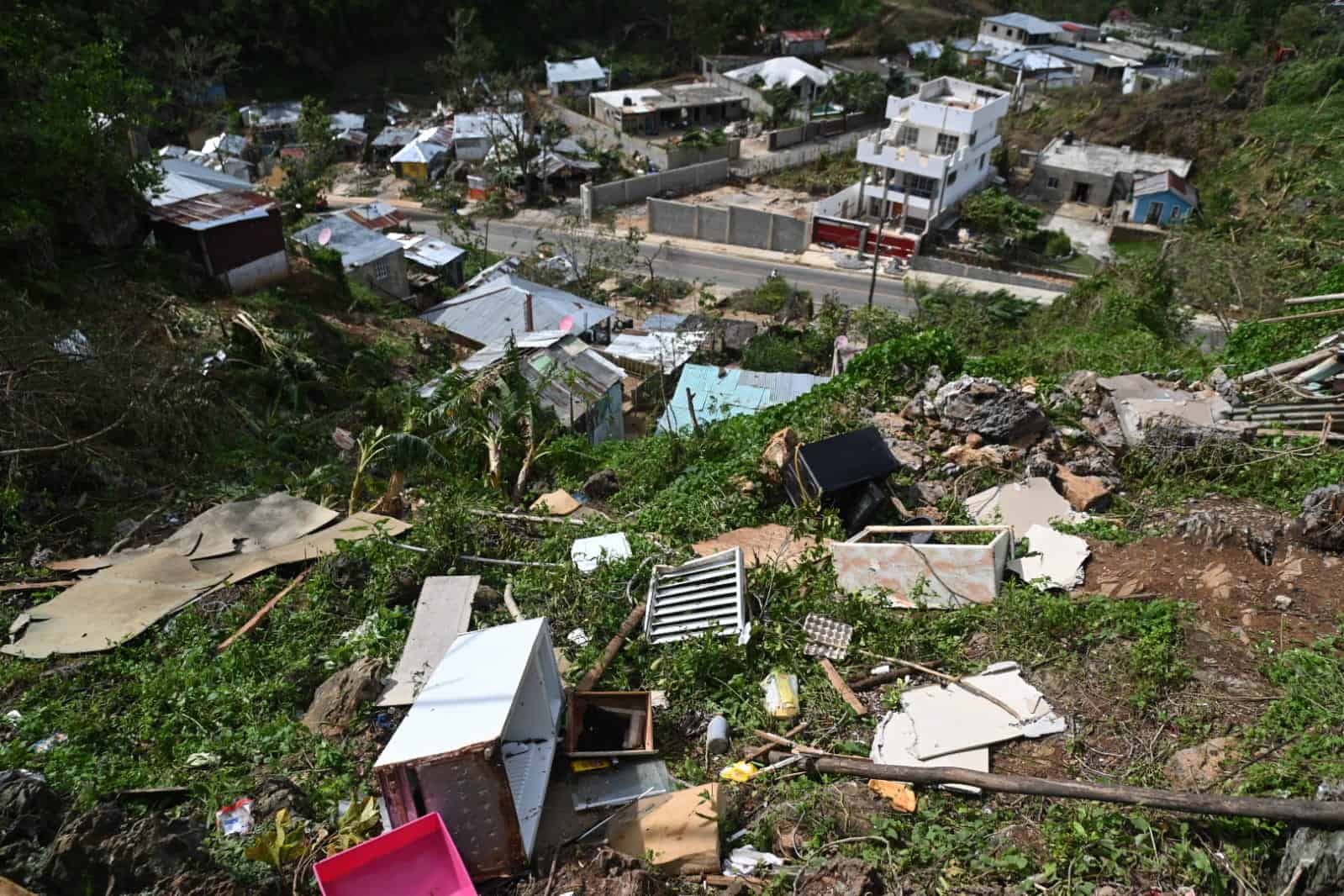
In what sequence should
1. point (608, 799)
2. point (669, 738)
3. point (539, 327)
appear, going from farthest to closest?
point (539, 327) → point (669, 738) → point (608, 799)

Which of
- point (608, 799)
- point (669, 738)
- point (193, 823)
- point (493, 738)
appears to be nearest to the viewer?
point (493, 738)

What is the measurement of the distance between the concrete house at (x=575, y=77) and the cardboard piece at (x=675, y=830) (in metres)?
48.9

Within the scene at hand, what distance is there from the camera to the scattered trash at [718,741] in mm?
5930

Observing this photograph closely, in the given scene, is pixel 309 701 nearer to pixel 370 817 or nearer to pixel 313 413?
pixel 370 817

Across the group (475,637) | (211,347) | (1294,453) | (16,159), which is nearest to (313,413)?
(211,347)

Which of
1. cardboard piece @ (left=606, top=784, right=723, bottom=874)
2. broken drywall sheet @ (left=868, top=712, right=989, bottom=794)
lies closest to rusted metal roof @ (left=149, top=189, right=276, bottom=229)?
cardboard piece @ (left=606, top=784, right=723, bottom=874)

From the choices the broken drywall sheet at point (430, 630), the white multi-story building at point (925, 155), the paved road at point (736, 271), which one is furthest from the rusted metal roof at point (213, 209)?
the white multi-story building at point (925, 155)

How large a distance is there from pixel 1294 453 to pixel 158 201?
19972mm

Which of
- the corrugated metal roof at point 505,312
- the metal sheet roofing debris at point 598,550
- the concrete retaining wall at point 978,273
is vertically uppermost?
the metal sheet roofing debris at point 598,550

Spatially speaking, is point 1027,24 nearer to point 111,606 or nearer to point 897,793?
point 897,793

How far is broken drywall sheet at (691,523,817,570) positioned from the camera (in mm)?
8078

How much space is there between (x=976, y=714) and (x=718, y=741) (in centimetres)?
184

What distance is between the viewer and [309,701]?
648cm

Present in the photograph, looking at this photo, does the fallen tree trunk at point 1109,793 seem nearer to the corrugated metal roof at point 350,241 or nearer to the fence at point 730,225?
the corrugated metal roof at point 350,241
